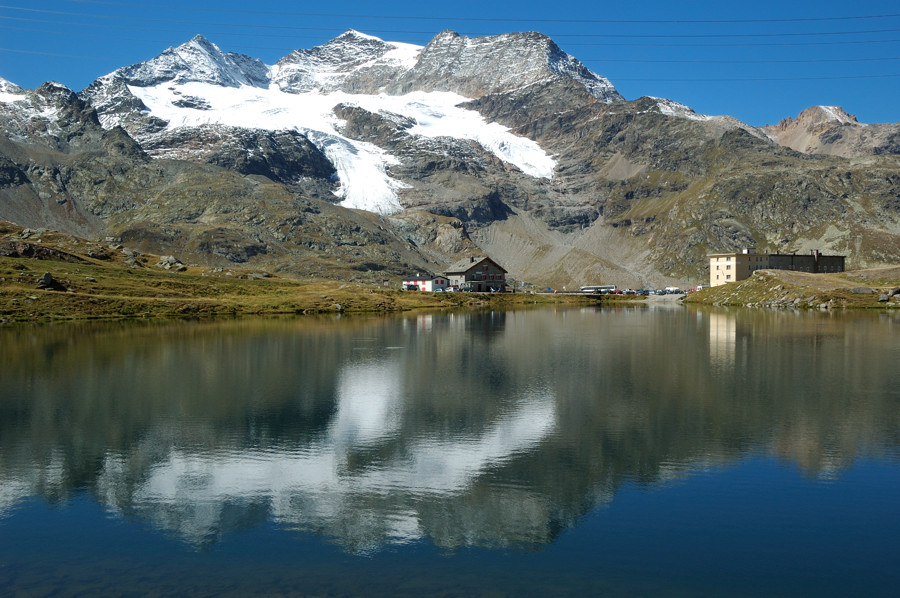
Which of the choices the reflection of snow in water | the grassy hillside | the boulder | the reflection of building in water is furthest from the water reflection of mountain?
the boulder

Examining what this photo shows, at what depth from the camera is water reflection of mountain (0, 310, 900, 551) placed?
22812 mm

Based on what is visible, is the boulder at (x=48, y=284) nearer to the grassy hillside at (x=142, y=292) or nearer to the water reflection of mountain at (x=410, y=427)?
the grassy hillside at (x=142, y=292)

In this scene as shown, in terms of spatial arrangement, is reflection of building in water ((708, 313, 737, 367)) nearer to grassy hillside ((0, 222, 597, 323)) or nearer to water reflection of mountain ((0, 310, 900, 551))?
water reflection of mountain ((0, 310, 900, 551))

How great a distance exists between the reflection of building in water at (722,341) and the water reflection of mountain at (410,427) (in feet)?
2.57

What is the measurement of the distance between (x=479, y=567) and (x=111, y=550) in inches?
408

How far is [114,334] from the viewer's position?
81938 mm

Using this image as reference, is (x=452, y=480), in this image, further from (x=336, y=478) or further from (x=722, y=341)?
(x=722, y=341)

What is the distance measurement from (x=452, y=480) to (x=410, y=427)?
859 centimetres

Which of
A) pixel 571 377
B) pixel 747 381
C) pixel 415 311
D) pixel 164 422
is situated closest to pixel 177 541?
pixel 164 422

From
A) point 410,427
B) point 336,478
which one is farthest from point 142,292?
point 336,478

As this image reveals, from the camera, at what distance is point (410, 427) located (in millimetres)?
33688

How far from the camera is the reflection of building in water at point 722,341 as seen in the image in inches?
2272

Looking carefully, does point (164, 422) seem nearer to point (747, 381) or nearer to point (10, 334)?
point (747, 381)

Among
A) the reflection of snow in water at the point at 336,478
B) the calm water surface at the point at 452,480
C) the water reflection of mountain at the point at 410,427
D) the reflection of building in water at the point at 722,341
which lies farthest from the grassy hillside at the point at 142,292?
the reflection of snow in water at the point at 336,478
